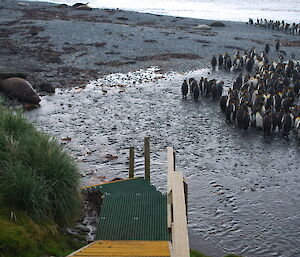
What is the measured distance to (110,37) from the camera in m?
25.8

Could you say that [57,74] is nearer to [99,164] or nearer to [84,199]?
[99,164]

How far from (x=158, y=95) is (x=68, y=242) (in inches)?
441

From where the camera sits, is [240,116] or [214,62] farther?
[214,62]

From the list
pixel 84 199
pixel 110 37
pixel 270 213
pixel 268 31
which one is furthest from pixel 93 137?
pixel 268 31

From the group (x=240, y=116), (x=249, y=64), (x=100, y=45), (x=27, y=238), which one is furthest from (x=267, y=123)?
(x=100, y=45)

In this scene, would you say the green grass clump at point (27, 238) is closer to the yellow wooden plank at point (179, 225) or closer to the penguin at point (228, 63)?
the yellow wooden plank at point (179, 225)

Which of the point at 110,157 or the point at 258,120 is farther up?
the point at 258,120

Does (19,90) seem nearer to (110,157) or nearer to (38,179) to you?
(110,157)

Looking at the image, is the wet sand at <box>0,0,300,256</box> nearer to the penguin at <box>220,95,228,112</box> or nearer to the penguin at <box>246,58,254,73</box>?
the penguin at <box>220,95,228,112</box>

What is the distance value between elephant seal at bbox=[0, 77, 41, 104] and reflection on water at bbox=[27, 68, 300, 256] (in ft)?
1.89

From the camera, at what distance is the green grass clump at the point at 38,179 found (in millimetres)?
4926

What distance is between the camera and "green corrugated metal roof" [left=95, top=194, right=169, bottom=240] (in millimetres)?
5044

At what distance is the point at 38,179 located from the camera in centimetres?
536

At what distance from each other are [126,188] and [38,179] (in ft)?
6.47
